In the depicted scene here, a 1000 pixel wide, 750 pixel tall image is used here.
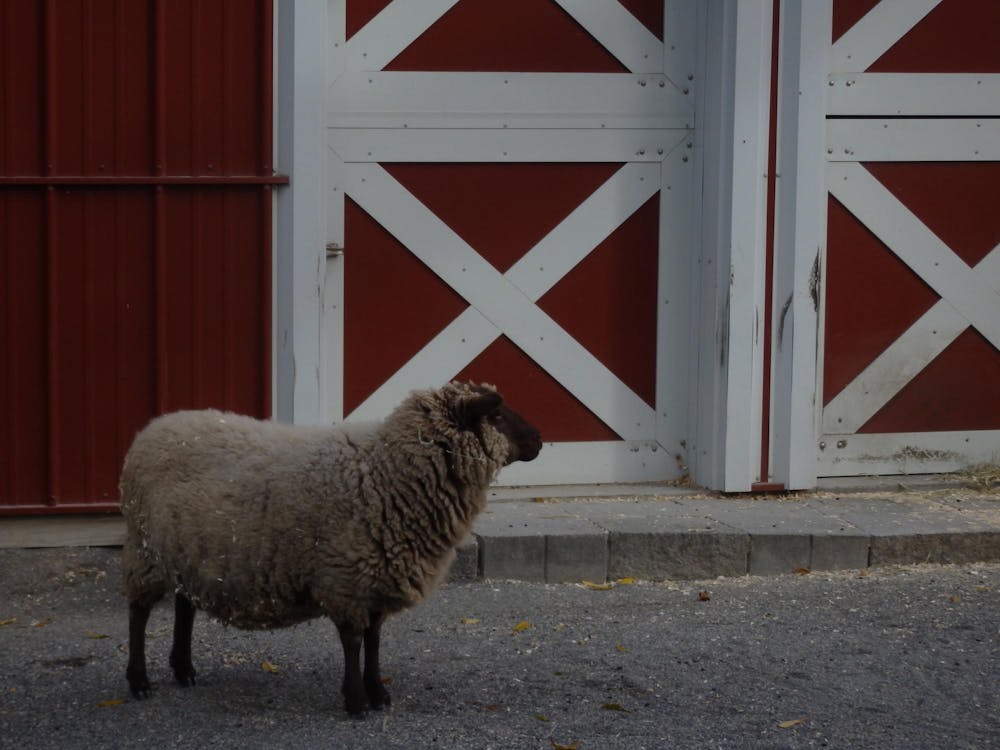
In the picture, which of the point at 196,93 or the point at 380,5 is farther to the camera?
the point at 380,5

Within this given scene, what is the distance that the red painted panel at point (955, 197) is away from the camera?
7871mm

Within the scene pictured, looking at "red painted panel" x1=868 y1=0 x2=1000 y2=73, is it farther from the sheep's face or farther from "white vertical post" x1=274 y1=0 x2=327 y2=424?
the sheep's face

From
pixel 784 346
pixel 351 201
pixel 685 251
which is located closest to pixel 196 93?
pixel 351 201

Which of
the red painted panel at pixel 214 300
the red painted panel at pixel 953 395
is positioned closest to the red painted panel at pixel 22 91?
the red painted panel at pixel 214 300

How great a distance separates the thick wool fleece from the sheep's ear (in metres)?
0.02

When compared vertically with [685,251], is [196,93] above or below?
above

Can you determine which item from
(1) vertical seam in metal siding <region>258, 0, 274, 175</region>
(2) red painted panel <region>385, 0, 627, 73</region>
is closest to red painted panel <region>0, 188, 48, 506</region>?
(1) vertical seam in metal siding <region>258, 0, 274, 175</region>

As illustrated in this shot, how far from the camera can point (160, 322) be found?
6.84 metres

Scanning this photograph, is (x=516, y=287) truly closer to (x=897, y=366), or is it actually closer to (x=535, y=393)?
(x=535, y=393)

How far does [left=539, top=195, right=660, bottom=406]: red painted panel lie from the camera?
25.0 ft

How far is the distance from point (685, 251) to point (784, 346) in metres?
0.75

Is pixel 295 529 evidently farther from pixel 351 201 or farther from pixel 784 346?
pixel 784 346

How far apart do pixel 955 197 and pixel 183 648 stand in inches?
199

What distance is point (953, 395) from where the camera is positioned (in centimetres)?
803
